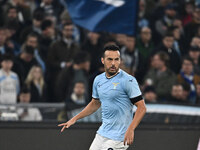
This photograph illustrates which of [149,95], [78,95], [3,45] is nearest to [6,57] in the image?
[3,45]

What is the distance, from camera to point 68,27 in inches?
470

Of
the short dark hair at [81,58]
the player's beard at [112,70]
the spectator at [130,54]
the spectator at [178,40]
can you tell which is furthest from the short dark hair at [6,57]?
the player's beard at [112,70]

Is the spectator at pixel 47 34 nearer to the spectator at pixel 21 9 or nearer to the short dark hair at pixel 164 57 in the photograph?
the spectator at pixel 21 9

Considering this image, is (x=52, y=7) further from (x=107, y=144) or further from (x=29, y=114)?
(x=107, y=144)

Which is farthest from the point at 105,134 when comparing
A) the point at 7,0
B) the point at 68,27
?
the point at 7,0

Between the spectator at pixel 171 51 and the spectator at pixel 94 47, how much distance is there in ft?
4.06

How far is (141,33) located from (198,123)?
13.2 feet

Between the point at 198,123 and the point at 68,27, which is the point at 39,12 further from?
the point at 198,123

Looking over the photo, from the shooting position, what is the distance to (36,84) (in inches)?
432

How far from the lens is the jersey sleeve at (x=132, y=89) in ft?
20.7

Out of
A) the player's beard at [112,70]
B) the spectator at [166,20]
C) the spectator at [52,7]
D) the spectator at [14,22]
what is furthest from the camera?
the spectator at [166,20]

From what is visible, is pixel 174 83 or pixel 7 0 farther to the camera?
pixel 7 0

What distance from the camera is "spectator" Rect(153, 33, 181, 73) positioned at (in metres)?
12.5

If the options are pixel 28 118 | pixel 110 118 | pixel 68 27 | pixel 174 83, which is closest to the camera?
pixel 110 118
